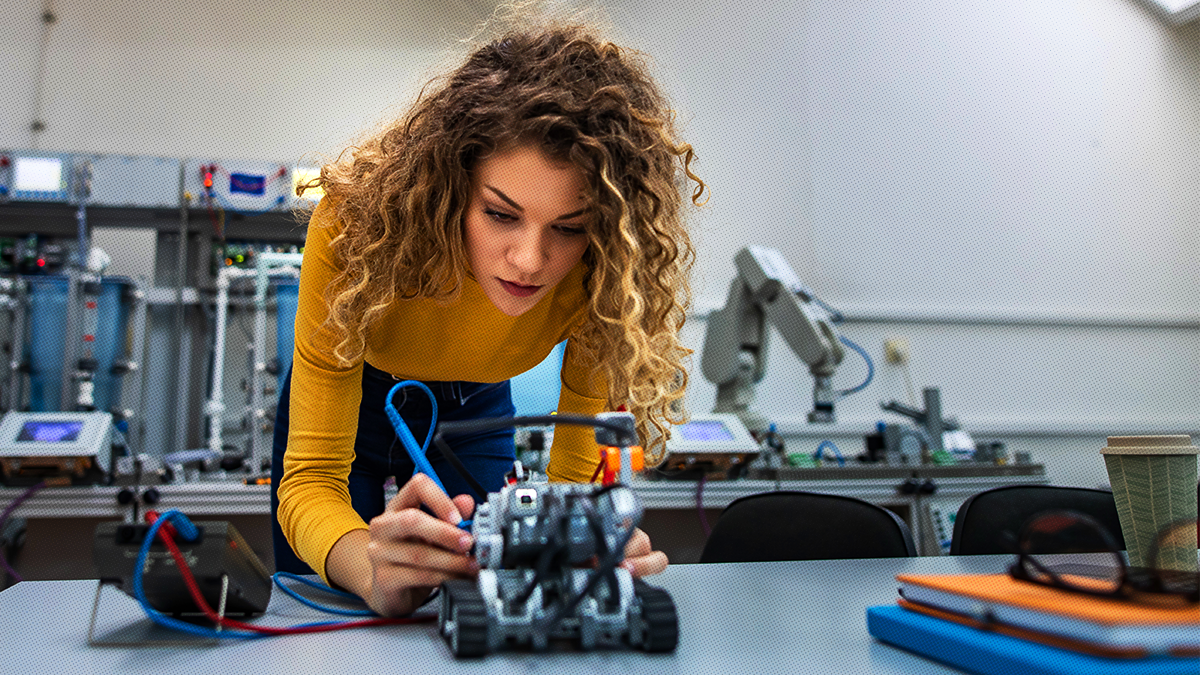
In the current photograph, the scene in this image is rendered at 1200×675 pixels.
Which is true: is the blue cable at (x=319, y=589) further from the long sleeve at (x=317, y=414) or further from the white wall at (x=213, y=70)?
the white wall at (x=213, y=70)

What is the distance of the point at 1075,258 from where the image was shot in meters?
3.68

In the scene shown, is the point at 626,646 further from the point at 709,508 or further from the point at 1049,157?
the point at 1049,157

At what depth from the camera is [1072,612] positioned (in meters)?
0.38

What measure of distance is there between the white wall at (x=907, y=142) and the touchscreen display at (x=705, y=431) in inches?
49.5

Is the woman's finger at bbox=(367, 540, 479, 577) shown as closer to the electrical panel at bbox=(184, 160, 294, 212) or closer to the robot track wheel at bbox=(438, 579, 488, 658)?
the robot track wheel at bbox=(438, 579, 488, 658)

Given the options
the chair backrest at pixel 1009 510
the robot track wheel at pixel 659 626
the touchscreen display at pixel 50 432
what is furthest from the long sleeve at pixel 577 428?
the touchscreen display at pixel 50 432

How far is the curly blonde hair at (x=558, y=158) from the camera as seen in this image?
30.4 inches

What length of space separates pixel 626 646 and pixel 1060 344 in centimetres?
382

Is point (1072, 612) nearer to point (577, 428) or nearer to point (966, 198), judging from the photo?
point (577, 428)

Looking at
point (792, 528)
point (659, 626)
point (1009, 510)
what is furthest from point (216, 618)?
point (1009, 510)

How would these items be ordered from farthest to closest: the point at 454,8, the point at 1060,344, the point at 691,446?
the point at 454,8
the point at 1060,344
the point at 691,446

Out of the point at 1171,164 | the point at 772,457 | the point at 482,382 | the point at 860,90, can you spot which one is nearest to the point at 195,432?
the point at 772,457

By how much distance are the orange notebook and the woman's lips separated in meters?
0.48

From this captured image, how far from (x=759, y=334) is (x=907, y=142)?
1784 mm
